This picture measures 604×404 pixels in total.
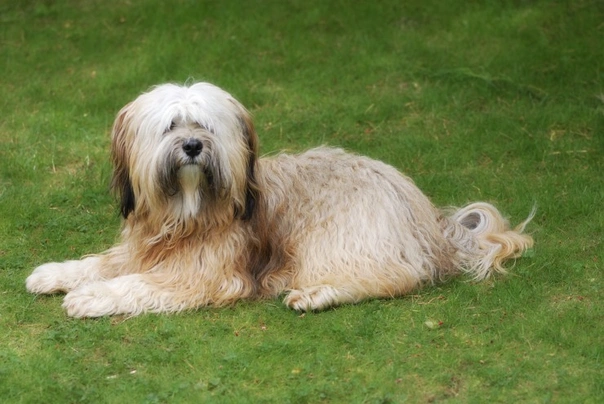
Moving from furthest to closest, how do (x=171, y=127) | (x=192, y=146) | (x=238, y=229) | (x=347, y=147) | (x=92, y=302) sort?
(x=347, y=147)
(x=238, y=229)
(x=92, y=302)
(x=171, y=127)
(x=192, y=146)

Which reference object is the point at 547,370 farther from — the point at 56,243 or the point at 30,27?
the point at 30,27

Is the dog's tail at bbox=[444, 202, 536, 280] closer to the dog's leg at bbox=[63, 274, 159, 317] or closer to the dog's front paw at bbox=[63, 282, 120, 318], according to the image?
the dog's leg at bbox=[63, 274, 159, 317]

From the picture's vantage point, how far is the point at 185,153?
5746mm

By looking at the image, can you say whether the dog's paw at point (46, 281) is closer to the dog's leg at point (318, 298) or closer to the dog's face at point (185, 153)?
the dog's face at point (185, 153)

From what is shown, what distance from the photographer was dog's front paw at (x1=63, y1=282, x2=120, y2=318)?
19.6ft

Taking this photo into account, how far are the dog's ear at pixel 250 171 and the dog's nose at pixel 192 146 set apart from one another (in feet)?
1.27

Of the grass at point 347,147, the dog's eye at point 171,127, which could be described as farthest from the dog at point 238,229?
the grass at point 347,147

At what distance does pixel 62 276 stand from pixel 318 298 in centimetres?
153

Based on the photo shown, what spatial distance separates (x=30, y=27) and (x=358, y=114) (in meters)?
3.57

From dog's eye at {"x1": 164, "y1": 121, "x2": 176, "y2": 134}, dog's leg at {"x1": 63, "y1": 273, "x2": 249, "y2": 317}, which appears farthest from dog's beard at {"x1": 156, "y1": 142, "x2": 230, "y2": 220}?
dog's leg at {"x1": 63, "y1": 273, "x2": 249, "y2": 317}

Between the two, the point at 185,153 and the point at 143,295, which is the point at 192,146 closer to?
the point at 185,153

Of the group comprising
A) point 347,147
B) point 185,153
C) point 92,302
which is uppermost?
point 185,153

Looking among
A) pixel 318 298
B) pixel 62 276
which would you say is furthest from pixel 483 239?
pixel 62 276

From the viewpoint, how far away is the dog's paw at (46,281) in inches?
251
